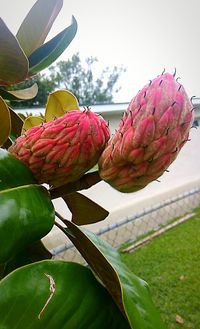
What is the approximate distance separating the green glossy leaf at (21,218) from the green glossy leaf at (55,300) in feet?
0.14

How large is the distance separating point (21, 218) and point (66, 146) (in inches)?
4.7

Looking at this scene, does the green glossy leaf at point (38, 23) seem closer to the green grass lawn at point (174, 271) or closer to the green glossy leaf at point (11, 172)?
the green glossy leaf at point (11, 172)

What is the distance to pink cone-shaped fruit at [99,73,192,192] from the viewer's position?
0.48 metres

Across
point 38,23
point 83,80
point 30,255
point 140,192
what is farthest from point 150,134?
point 83,80

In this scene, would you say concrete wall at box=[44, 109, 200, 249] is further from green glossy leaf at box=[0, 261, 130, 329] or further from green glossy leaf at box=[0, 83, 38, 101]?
green glossy leaf at box=[0, 261, 130, 329]

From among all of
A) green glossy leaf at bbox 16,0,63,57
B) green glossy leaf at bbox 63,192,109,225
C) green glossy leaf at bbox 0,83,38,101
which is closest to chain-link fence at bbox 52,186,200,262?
green glossy leaf at bbox 0,83,38,101

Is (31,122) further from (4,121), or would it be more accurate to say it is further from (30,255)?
(30,255)

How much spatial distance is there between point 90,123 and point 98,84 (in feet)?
59.0

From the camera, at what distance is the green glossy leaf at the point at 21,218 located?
47 cm

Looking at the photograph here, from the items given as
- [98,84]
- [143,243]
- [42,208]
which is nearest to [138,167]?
[42,208]

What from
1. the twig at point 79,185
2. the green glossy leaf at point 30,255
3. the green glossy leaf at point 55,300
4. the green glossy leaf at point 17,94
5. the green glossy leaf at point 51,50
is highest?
the green glossy leaf at point 51,50

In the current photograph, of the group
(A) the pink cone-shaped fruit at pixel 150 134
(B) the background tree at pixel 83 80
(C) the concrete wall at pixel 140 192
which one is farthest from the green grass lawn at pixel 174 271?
(B) the background tree at pixel 83 80

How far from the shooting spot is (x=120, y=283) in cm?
51

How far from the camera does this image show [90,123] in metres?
0.53
